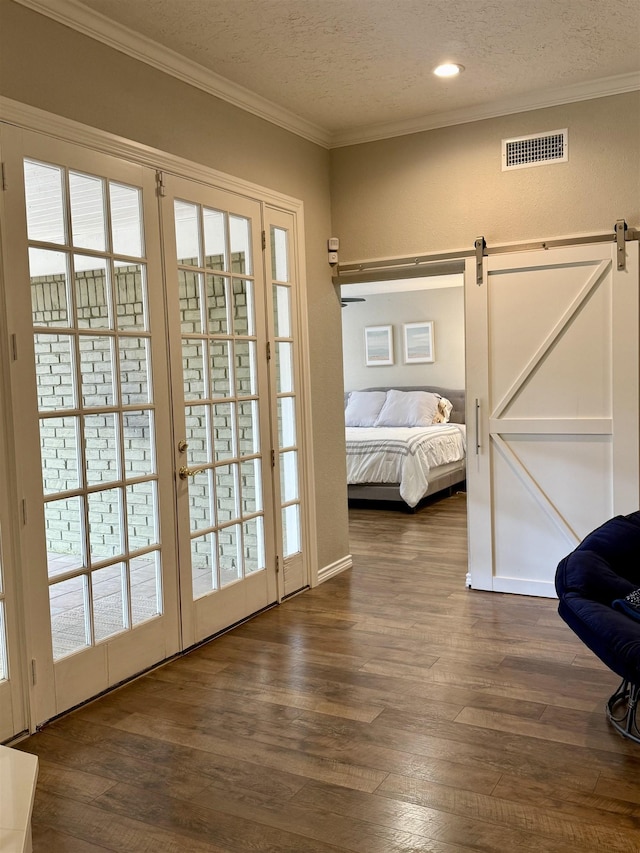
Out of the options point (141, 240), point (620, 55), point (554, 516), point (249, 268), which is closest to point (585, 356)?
point (554, 516)

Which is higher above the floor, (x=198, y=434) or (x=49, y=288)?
(x=49, y=288)

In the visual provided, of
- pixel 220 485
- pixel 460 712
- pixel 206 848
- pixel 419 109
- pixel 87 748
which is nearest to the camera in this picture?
pixel 206 848

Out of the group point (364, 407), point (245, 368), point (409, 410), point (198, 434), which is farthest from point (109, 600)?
point (364, 407)

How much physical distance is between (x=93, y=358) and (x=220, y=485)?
107 centimetres

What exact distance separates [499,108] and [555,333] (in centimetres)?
141

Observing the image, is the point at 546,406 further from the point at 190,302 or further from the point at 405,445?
the point at 405,445

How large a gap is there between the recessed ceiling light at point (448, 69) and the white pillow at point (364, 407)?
16.9 ft

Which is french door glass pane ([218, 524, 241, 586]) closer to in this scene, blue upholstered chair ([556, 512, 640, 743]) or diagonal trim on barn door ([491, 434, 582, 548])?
diagonal trim on barn door ([491, 434, 582, 548])

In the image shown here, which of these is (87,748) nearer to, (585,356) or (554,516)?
(554,516)

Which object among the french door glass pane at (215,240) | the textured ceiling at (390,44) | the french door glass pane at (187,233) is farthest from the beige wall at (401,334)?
the french door glass pane at (187,233)

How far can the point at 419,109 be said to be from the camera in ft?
14.8

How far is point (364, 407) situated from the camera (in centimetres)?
906

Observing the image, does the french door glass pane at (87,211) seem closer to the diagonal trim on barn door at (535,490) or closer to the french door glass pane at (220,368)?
the french door glass pane at (220,368)

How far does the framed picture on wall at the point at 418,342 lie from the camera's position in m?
9.28
